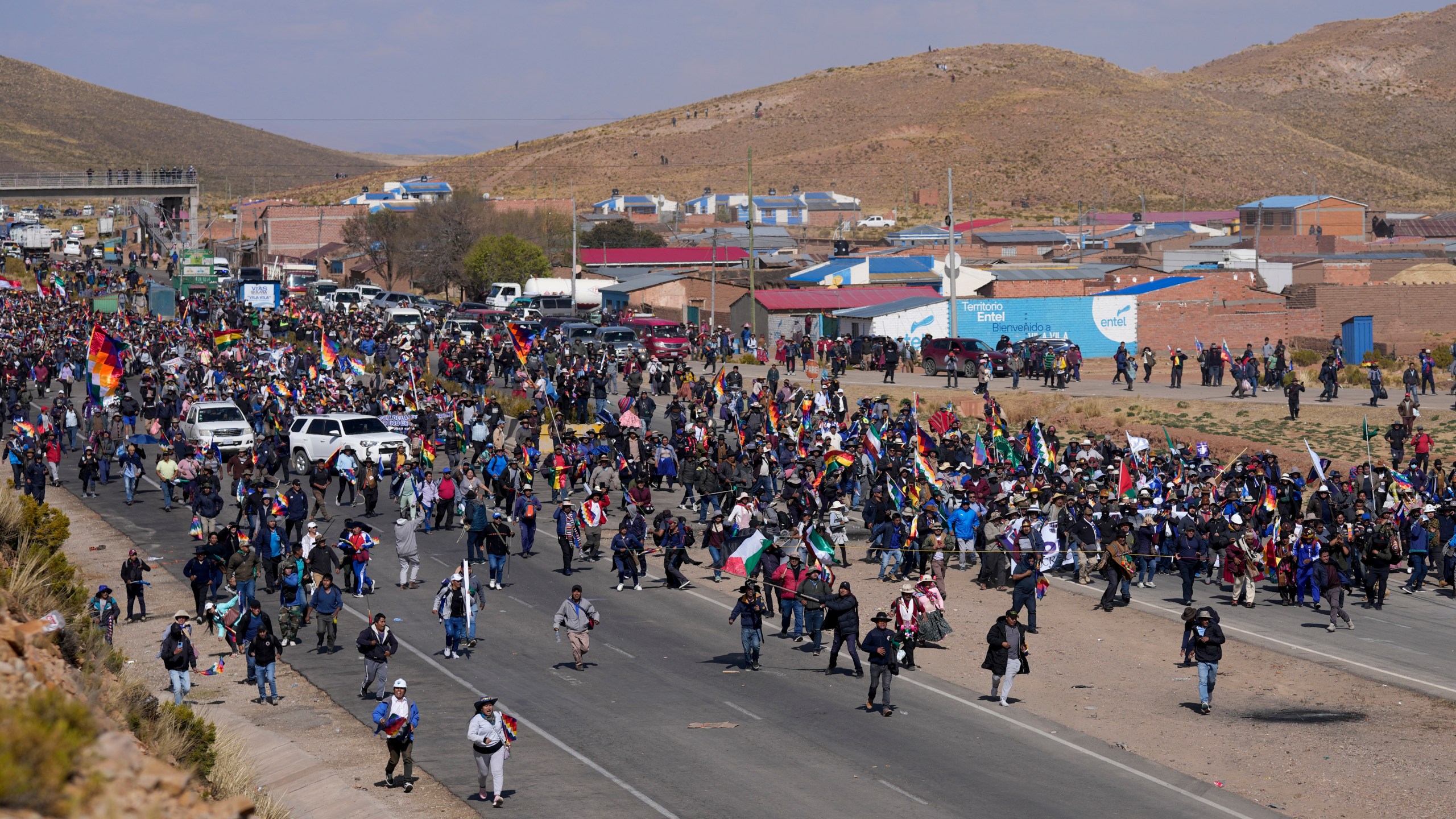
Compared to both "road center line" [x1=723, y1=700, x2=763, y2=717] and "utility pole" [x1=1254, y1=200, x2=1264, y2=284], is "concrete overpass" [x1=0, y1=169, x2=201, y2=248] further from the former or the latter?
"road center line" [x1=723, y1=700, x2=763, y2=717]

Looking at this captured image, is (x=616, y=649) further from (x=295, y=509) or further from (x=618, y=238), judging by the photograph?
(x=618, y=238)

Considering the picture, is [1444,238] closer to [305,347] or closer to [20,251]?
[305,347]

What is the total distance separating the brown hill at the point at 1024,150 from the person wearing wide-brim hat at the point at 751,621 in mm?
122201

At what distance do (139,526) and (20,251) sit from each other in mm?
90383

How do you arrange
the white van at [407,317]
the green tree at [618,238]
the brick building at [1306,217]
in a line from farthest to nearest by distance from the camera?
1. the green tree at [618,238]
2. the brick building at [1306,217]
3. the white van at [407,317]

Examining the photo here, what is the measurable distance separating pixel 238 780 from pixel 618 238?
305 ft

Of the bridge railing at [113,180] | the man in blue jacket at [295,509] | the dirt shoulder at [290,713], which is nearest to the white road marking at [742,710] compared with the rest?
the dirt shoulder at [290,713]

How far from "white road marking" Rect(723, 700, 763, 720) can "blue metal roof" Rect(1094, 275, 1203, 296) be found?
42897 mm

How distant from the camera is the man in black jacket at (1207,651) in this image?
58.9ft

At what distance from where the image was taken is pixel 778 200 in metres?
131

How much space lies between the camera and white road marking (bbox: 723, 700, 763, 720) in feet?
59.3

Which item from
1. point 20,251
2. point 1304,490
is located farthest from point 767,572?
point 20,251

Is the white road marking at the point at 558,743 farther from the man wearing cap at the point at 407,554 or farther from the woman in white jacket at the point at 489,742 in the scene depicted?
the man wearing cap at the point at 407,554

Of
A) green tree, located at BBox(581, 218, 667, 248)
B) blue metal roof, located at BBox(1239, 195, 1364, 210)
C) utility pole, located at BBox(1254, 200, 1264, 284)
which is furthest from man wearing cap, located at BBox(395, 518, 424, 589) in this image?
blue metal roof, located at BBox(1239, 195, 1364, 210)
